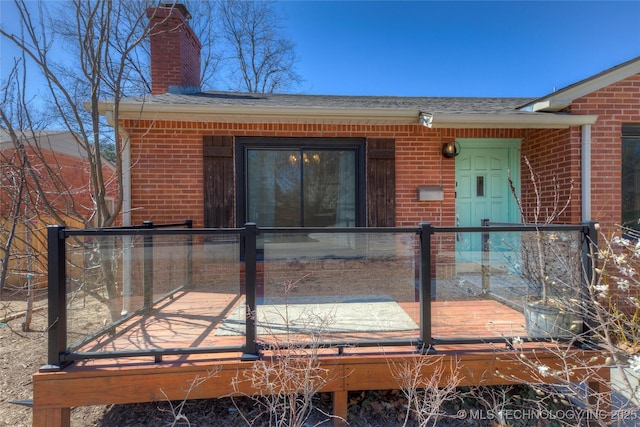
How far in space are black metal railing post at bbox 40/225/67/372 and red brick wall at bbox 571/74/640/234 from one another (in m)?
6.22

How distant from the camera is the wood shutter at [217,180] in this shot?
487 cm

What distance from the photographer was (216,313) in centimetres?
301

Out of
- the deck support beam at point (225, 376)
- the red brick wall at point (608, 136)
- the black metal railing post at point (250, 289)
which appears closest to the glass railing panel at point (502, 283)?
the deck support beam at point (225, 376)

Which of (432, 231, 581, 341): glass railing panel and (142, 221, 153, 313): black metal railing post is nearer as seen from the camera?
(432, 231, 581, 341): glass railing panel

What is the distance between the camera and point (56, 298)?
247 cm

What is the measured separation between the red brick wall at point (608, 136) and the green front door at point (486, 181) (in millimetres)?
989

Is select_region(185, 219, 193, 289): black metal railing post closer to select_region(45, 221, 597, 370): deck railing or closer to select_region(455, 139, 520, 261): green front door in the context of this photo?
select_region(45, 221, 597, 370): deck railing

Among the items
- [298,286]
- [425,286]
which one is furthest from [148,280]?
[425,286]

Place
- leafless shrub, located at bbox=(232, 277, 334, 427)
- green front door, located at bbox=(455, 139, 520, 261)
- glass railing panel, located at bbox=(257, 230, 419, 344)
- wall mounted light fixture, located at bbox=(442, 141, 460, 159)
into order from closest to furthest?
leafless shrub, located at bbox=(232, 277, 334, 427)
glass railing panel, located at bbox=(257, 230, 419, 344)
wall mounted light fixture, located at bbox=(442, 141, 460, 159)
green front door, located at bbox=(455, 139, 520, 261)

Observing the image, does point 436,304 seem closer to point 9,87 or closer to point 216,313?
point 216,313

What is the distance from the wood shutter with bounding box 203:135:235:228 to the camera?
Result: 4.87 metres

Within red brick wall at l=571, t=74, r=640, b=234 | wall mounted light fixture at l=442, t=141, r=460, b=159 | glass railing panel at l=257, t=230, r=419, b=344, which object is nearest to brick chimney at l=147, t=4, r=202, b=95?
wall mounted light fixture at l=442, t=141, r=460, b=159

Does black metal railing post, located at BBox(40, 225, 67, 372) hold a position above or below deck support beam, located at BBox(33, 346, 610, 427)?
above

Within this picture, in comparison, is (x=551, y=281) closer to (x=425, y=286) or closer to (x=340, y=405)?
(x=425, y=286)
